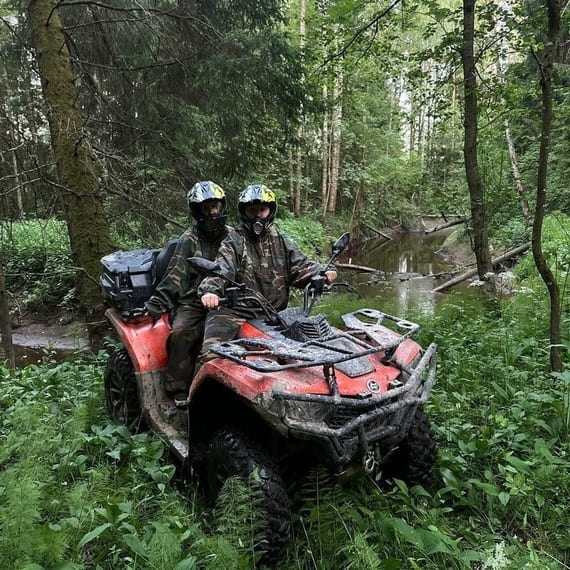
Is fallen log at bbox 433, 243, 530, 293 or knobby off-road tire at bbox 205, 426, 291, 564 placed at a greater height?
knobby off-road tire at bbox 205, 426, 291, 564

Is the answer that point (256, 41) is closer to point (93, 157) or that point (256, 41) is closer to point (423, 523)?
point (93, 157)

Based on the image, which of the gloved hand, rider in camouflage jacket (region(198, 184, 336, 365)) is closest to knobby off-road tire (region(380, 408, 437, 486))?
rider in camouflage jacket (region(198, 184, 336, 365))

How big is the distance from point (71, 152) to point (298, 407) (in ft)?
16.9

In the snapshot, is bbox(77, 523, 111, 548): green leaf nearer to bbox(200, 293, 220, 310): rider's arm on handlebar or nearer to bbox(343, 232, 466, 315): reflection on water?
bbox(200, 293, 220, 310): rider's arm on handlebar

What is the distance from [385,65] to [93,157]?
4.51m

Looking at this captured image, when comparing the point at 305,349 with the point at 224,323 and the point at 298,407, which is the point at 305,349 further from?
the point at 224,323

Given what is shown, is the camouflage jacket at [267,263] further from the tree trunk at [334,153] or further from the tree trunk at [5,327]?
the tree trunk at [334,153]

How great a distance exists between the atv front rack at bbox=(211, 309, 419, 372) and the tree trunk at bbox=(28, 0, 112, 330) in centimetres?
395

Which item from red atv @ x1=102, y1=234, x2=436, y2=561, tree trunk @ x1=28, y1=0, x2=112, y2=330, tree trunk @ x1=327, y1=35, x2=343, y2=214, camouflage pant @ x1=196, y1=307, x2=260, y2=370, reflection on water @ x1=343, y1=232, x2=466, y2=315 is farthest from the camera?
tree trunk @ x1=327, y1=35, x2=343, y2=214

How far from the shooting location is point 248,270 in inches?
148

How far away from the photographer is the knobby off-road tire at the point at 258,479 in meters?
2.50

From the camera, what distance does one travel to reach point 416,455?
124 inches

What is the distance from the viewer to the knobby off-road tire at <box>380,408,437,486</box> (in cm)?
316

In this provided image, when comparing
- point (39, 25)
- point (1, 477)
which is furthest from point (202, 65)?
point (1, 477)
